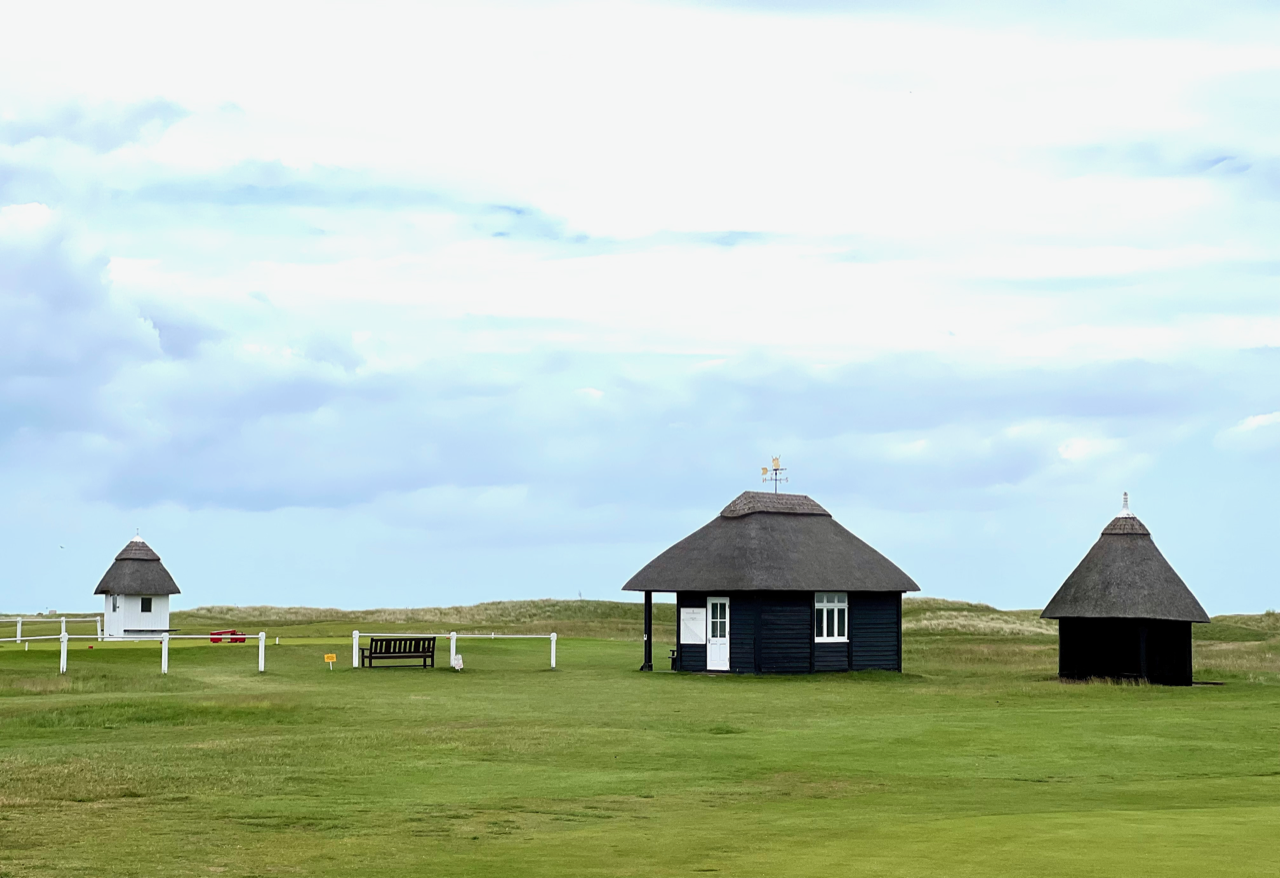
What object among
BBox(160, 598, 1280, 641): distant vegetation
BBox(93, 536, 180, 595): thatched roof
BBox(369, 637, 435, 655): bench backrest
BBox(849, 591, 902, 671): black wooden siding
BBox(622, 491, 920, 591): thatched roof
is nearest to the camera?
BBox(369, 637, 435, 655): bench backrest

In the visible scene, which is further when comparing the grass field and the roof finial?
the roof finial

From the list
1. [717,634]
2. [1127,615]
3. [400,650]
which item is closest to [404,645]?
[400,650]

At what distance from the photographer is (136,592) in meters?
59.0

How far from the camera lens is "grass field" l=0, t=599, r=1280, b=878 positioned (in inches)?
551

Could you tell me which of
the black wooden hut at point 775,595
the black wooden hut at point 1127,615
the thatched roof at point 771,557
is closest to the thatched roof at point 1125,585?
the black wooden hut at point 1127,615

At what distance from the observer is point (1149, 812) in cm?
1700

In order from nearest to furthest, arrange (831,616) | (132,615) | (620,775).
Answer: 1. (620,775)
2. (831,616)
3. (132,615)

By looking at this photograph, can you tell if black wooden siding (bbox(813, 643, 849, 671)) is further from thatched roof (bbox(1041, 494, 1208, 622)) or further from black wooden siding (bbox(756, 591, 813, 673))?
thatched roof (bbox(1041, 494, 1208, 622))

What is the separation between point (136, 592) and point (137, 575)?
88 cm

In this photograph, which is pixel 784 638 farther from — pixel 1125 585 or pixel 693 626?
pixel 1125 585

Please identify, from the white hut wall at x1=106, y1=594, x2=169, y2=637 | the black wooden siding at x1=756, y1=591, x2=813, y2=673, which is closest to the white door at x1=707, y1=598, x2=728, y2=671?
the black wooden siding at x1=756, y1=591, x2=813, y2=673

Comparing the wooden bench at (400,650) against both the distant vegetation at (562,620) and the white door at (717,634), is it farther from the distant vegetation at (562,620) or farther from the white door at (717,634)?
the distant vegetation at (562,620)

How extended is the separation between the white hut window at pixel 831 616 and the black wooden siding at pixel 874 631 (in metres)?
0.20

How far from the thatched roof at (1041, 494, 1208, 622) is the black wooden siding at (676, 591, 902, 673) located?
6044 mm
